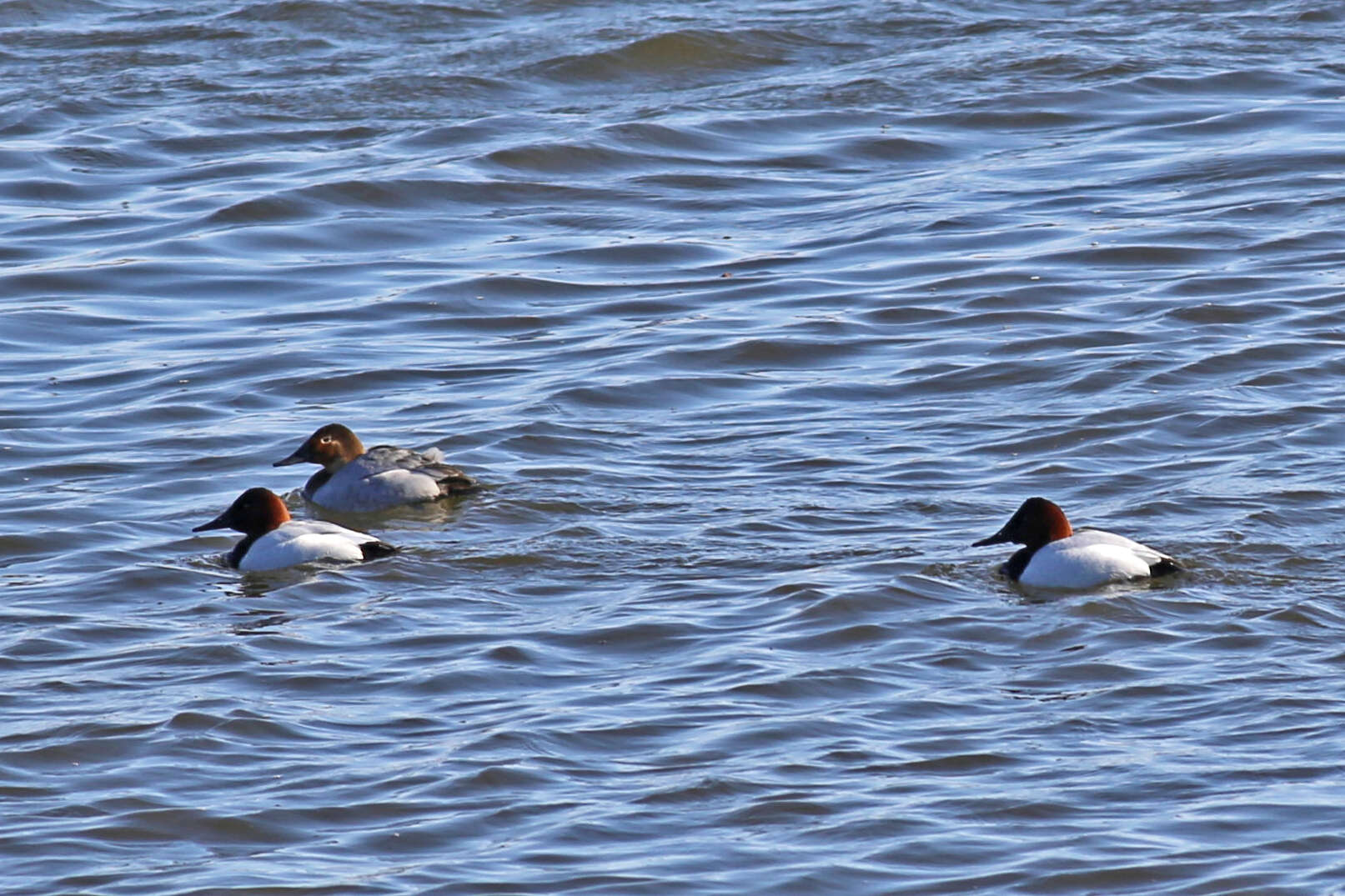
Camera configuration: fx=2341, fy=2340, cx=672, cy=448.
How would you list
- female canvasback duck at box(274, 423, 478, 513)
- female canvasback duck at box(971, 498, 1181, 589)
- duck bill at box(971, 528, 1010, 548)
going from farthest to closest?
female canvasback duck at box(274, 423, 478, 513), duck bill at box(971, 528, 1010, 548), female canvasback duck at box(971, 498, 1181, 589)

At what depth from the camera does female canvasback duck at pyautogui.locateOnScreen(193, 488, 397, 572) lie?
982 centimetres

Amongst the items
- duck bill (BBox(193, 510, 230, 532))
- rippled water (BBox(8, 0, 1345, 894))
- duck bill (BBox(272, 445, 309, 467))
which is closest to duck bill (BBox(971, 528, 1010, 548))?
rippled water (BBox(8, 0, 1345, 894))

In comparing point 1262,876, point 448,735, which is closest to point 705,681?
point 448,735

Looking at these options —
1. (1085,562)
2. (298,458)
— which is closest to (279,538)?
(298,458)

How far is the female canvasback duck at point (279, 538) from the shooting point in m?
9.82

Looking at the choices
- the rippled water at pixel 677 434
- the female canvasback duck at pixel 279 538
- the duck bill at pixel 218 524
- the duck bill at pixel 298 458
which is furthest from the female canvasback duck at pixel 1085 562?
the duck bill at pixel 298 458

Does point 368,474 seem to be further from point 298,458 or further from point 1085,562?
point 1085,562

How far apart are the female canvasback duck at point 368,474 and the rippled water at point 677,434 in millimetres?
151

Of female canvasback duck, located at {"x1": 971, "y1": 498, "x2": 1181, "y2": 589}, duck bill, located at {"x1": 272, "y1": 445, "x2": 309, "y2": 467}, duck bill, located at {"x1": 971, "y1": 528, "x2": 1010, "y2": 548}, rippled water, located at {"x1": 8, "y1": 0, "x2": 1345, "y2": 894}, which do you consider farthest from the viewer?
duck bill, located at {"x1": 272, "y1": 445, "x2": 309, "y2": 467}

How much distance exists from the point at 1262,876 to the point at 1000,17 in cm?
1454

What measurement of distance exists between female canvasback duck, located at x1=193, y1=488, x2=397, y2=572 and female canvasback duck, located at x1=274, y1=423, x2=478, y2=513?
422 millimetres

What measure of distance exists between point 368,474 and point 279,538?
0.90 m

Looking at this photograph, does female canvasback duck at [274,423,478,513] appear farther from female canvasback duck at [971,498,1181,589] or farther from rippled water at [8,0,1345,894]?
female canvasback duck at [971,498,1181,589]

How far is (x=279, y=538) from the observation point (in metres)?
9.93
